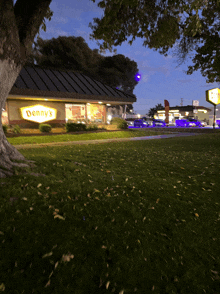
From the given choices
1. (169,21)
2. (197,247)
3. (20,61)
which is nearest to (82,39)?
(169,21)

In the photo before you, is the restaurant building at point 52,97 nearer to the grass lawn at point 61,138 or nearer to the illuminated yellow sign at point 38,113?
the illuminated yellow sign at point 38,113

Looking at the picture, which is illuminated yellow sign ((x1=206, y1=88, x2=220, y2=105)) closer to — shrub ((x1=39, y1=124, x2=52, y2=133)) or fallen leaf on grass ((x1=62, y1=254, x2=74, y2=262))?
shrub ((x1=39, y1=124, x2=52, y2=133))

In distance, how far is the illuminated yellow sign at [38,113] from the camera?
16.4m

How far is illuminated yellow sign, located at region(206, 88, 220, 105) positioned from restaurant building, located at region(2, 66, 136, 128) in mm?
8724

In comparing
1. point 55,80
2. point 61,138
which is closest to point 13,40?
point 61,138

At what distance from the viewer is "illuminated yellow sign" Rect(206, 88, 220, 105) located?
20.1 meters

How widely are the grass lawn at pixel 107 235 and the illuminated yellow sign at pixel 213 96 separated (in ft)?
61.0

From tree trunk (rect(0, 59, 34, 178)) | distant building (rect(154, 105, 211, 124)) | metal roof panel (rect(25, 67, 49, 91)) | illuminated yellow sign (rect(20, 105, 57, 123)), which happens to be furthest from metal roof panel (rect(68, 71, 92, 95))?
distant building (rect(154, 105, 211, 124))

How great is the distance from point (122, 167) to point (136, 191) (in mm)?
2035

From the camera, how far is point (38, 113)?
17.0m

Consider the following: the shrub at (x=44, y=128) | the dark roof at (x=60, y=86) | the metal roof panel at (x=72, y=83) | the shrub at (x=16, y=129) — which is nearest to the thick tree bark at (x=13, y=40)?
the dark roof at (x=60, y=86)

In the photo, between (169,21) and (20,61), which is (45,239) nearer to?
(20,61)

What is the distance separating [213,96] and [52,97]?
17.0 metres

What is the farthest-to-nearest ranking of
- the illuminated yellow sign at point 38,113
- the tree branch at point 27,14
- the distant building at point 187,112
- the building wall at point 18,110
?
the distant building at point 187,112 < the illuminated yellow sign at point 38,113 < the building wall at point 18,110 < the tree branch at point 27,14
